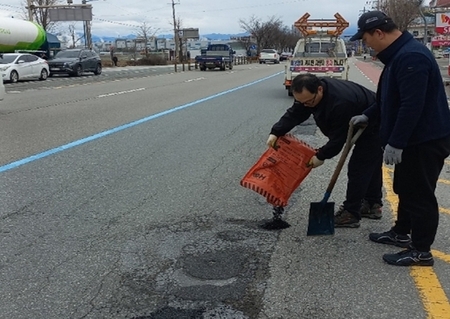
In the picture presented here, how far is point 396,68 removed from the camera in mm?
3506

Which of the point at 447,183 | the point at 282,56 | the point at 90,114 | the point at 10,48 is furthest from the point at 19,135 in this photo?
the point at 282,56

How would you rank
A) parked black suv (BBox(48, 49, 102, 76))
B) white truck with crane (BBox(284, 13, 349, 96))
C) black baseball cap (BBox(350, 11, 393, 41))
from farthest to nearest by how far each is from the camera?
parked black suv (BBox(48, 49, 102, 76))
white truck with crane (BBox(284, 13, 349, 96))
black baseball cap (BBox(350, 11, 393, 41))

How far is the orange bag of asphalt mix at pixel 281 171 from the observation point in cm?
443

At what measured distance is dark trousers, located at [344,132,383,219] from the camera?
4500 mm

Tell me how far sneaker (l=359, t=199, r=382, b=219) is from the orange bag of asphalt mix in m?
0.78

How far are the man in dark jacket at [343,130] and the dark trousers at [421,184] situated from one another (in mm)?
617

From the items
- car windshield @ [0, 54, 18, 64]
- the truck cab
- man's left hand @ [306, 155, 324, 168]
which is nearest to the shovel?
man's left hand @ [306, 155, 324, 168]

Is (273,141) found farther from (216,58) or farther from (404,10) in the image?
(404,10)

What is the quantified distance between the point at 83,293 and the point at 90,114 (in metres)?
8.87

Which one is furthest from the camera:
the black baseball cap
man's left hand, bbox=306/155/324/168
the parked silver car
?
the parked silver car

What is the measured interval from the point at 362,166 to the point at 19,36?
108 feet

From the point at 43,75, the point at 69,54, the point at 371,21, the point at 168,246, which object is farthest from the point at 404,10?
the point at 168,246

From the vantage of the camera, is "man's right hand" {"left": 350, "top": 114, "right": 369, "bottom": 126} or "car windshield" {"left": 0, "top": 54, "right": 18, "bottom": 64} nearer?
"man's right hand" {"left": 350, "top": 114, "right": 369, "bottom": 126}

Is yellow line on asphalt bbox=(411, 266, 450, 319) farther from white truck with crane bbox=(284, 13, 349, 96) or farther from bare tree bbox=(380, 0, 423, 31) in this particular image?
bare tree bbox=(380, 0, 423, 31)
